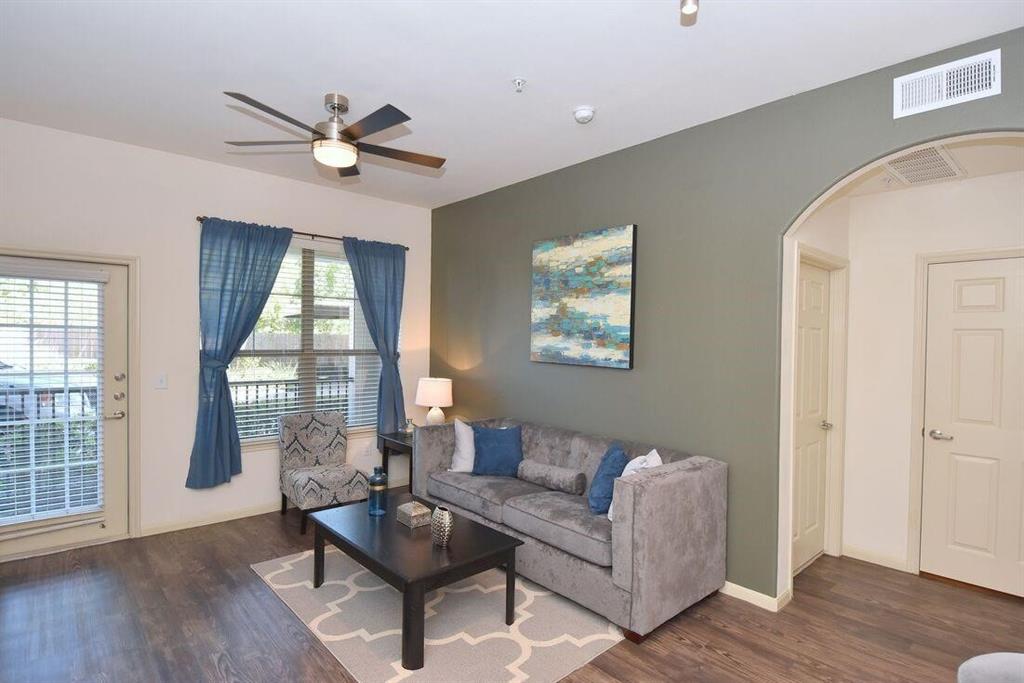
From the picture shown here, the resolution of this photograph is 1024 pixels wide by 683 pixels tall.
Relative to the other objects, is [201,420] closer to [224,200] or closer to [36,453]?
[36,453]

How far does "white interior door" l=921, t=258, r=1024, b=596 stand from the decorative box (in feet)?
10.9

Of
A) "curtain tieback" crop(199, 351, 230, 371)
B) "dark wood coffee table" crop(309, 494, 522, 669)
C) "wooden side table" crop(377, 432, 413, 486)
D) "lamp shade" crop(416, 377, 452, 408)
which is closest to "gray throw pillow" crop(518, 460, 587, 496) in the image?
"dark wood coffee table" crop(309, 494, 522, 669)

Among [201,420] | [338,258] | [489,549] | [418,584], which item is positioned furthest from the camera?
[338,258]

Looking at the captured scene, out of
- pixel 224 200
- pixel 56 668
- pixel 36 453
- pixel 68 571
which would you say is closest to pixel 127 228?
pixel 224 200

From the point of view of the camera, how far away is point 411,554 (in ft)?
8.76

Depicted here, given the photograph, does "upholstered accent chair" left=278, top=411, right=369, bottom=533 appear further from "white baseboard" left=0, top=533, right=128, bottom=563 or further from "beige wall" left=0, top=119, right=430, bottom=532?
"white baseboard" left=0, top=533, right=128, bottom=563

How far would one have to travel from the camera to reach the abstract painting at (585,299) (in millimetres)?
3754

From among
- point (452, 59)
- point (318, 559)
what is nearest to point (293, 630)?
point (318, 559)

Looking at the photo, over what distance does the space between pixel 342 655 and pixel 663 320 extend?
2652 millimetres

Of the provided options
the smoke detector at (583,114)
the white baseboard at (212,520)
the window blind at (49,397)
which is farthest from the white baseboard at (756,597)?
the window blind at (49,397)

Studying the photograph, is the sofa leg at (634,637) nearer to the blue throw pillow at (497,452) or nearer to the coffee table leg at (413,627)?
the coffee table leg at (413,627)

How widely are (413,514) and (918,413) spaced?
344 centimetres

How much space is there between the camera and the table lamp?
192 inches

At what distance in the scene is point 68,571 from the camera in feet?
11.1
